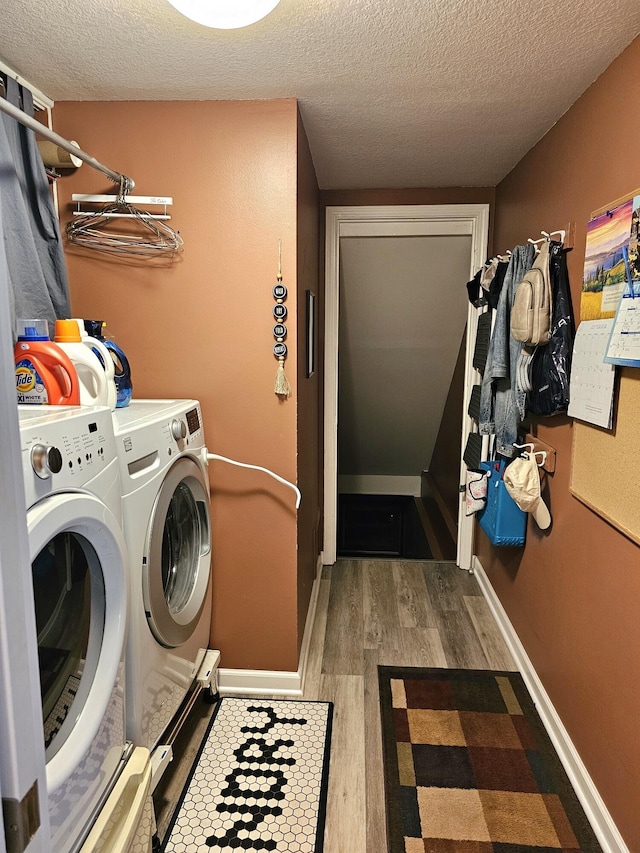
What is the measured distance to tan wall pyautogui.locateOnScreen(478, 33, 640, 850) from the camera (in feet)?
4.84

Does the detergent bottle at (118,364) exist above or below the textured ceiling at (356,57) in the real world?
below

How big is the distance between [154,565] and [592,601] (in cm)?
133

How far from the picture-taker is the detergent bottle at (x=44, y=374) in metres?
1.37

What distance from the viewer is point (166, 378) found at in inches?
81.6

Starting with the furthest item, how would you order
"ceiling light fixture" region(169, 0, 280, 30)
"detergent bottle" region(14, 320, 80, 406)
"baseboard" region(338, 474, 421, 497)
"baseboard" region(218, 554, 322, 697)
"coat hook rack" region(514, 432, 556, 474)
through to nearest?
1. "baseboard" region(338, 474, 421, 497)
2. "baseboard" region(218, 554, 322, 697)
3. "coat hook rack" region(514, 432, 556, 474)
4. "detergent bottle" region(14, 320, 80, 406)
5. "ceiling light fixture" region(169, 0, 280, 30)

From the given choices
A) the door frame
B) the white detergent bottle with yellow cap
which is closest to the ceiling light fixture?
the white detergent bottle with yellow cap

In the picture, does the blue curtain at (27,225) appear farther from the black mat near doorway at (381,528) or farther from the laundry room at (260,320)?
the black mat near doorway at (381,528)

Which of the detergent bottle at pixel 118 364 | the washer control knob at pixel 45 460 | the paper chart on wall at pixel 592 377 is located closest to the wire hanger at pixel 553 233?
the paper chart on wall at pixel 592 377

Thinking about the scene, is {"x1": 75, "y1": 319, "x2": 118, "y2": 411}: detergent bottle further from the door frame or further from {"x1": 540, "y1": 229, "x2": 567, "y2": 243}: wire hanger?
the door frame

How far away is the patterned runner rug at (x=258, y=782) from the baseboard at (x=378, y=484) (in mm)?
3583

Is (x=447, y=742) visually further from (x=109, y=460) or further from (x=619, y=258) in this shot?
(x=619, y=258)

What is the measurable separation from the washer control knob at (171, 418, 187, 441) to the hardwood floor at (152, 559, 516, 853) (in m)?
1.12

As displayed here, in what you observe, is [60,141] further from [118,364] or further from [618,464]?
[618,464]

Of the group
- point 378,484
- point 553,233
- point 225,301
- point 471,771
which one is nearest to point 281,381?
point 225,301
